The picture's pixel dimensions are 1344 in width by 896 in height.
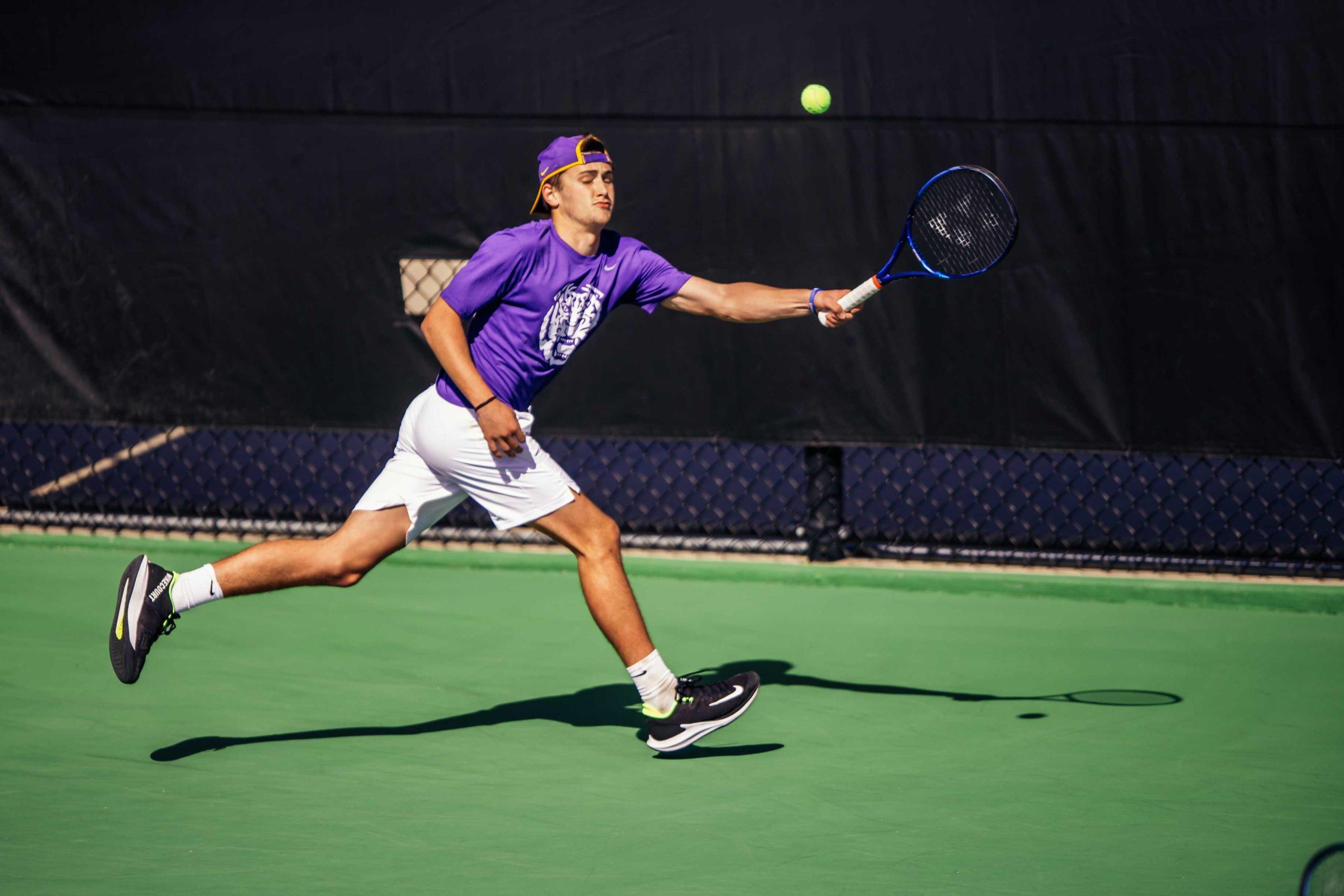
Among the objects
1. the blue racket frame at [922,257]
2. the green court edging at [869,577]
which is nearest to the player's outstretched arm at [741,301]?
the blue racket frame at [922,257]

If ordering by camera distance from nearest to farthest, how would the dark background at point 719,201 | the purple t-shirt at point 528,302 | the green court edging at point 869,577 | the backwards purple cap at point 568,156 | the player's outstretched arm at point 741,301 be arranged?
the purple t-shirt at point 528,302
the backwards purple cap at point 568,156
the player's outstretched arm at point 741,301
the dark background at point 719,201
the green court edging at point 869,577

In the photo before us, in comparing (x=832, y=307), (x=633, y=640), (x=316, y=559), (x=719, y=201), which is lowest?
(x=633, y=640)

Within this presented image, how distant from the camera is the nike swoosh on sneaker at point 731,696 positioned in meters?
4.16

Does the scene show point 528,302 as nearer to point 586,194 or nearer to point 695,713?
point 586,194

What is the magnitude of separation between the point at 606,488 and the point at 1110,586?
3165 millimetres

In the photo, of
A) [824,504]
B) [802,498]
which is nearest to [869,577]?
[824,504]

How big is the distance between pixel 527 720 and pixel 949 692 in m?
1.19

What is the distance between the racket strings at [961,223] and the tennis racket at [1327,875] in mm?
2514

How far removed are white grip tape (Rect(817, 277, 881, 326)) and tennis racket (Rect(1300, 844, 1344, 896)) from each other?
2213mm

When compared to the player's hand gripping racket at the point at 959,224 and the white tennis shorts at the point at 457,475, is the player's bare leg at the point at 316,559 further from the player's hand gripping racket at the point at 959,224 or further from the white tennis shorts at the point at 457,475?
the player's hand gripping racket at the point at 959,224

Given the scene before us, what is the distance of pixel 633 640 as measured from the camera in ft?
13.6

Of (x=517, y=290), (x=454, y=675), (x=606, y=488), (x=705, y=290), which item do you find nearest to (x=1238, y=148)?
(x=705, y=290)

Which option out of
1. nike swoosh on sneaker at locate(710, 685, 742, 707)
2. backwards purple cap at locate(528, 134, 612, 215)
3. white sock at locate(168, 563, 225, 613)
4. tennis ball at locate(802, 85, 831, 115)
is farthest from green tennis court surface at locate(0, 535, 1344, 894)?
tennis ball at locate(802, 85, 831, 115)

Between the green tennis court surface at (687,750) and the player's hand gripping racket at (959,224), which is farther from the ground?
the player's hand gripping racket at (959,224)
